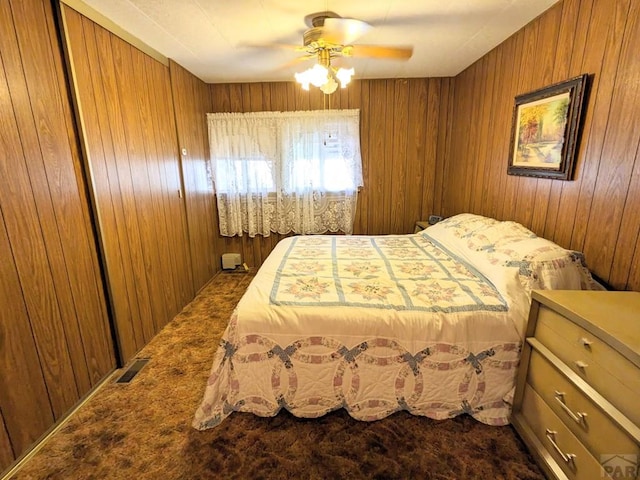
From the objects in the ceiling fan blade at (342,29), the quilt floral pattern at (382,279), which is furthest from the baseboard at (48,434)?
the ceiling fan blade at (342,29)

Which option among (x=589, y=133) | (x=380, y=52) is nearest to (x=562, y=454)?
(x=589, y=133)

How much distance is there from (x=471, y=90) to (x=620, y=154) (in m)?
1.96

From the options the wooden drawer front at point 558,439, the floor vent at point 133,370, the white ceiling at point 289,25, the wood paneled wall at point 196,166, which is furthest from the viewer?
the wood paneled wall at point 196,166

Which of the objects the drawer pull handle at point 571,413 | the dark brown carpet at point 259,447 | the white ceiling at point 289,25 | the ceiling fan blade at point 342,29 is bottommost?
the dark brown carpet at point 259,447

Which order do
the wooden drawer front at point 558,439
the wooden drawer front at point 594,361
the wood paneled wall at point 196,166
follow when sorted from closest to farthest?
the wooden drawer front at point 594,361
the wooden drawer front at point 558,439
the wood paneled wall at point 196,166

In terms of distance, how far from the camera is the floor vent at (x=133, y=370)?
210cm

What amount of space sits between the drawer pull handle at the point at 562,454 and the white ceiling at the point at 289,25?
7.69 ft

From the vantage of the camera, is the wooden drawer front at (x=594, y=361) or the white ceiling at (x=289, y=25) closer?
the wooden drawer front at (x=594, y=361)

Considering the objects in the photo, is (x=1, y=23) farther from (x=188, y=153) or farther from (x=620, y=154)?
(x=620, y=154)

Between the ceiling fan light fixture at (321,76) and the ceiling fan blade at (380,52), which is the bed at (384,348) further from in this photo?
the ceiling fan blade at (380,52)

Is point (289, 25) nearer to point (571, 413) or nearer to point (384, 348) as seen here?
point (384, 348)

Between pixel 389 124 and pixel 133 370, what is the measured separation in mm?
3455

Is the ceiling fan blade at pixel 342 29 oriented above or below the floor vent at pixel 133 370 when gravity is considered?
above

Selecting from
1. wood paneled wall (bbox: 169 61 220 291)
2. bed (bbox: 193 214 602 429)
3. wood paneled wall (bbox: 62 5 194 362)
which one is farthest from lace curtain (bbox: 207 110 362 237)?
bed (bbox: 193 214 602 429)
